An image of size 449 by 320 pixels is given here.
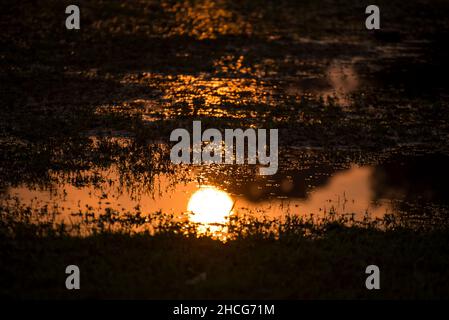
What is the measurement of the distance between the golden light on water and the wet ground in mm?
46

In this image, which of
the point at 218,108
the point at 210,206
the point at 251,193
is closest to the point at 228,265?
the point at 210,206

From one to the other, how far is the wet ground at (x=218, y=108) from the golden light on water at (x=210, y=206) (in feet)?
0.15

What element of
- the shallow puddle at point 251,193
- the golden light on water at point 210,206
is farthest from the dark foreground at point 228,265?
the shallow puddle at point 251,193

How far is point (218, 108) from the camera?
24.4 metres

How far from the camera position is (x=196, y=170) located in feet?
59.7

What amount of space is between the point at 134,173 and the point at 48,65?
14.1m

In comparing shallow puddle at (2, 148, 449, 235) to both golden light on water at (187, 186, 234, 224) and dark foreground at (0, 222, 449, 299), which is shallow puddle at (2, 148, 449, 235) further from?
dark foreground at (0, 222, 449, 299)

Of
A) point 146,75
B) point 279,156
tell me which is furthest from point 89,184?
point 146,75

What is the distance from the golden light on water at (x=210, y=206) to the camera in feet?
48.3

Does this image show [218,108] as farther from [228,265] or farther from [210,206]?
[228,265]

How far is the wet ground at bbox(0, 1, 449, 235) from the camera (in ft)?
53.1

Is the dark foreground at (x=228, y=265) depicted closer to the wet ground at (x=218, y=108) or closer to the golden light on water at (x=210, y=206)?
the golden light on water at (x=210, y=206)

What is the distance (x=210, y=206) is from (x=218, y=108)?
925 cm
